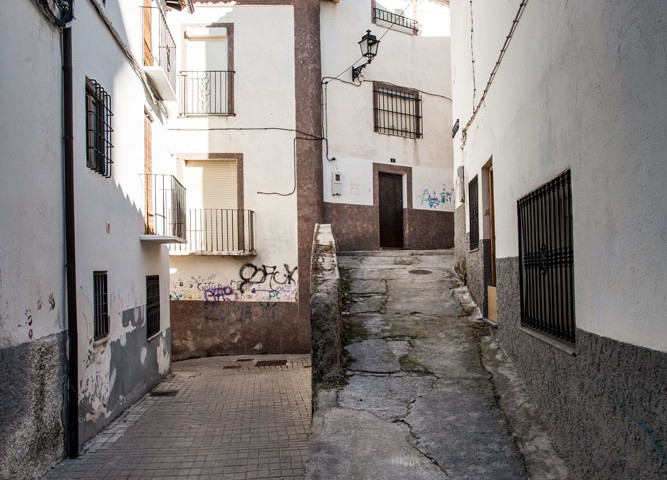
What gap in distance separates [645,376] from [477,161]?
214 inches

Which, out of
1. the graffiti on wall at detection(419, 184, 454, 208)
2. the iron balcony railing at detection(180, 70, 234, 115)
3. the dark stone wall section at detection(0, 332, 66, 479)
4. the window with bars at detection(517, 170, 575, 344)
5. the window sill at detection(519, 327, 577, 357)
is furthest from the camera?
the graffiti on wall at detection(419, 184, 454, 208)

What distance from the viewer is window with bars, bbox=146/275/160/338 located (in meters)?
9.55

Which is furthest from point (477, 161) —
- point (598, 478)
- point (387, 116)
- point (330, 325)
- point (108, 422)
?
point (387, 116)

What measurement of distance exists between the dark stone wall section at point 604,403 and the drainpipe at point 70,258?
4543 mm

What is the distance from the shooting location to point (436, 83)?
16.2 m

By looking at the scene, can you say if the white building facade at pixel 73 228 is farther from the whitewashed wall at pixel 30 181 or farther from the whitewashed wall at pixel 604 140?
the whitewashed wall at pixel 604 140

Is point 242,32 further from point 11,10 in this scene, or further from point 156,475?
point 156,475

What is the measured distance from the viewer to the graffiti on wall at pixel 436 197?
15836mm

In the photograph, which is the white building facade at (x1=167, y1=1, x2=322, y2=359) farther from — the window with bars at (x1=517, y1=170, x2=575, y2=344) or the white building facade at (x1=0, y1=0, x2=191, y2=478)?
the window with bars at (x1=517, y1=170, x2=575, y2=344)

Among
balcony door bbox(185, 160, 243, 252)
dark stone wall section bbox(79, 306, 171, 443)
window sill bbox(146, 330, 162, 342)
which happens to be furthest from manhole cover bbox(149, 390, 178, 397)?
balcony door bbox(185, 160, 243, 252)

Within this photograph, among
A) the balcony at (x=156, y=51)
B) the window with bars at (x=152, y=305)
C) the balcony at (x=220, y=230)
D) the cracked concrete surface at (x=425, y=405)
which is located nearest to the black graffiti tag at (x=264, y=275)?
the balcony at (x=220, y=230)

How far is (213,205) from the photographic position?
13531 mm

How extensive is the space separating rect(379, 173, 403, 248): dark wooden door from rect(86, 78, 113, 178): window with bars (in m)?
8.88

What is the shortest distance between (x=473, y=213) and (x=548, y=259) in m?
3.80
